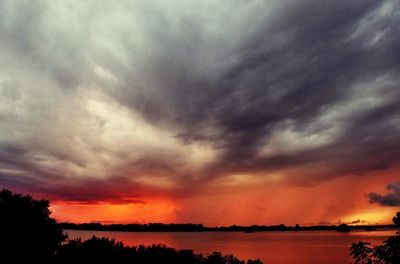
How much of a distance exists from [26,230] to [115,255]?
→ 9.94 meters

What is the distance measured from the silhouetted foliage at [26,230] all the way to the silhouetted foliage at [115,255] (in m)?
2.45

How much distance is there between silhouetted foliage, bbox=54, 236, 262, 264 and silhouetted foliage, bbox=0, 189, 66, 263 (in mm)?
2447

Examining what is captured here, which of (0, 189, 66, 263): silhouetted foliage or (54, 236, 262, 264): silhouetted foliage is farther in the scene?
(0, 189, 66, 263): silhouetted foliage

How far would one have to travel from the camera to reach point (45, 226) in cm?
3459

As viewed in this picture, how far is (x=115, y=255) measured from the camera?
30.9 meters

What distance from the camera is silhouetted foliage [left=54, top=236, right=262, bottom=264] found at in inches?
1183

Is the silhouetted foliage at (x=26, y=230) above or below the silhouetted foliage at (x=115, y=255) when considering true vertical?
above

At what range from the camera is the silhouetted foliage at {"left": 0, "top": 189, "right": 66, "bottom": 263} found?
31.2 metres

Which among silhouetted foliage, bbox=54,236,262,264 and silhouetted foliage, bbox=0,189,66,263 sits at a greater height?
silhouetted foliage, bbox=0,189,66,263

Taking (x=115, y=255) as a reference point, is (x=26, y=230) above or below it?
above

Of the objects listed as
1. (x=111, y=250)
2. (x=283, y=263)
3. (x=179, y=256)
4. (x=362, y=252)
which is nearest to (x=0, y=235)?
(x=111, y=250)

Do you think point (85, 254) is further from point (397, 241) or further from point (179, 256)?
point (397, 241)

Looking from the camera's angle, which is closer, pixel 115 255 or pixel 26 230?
pixel 115 255

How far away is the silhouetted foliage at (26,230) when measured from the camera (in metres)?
31.2
